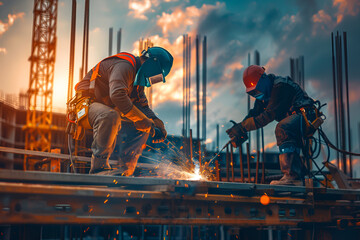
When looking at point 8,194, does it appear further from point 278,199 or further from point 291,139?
point 291,139

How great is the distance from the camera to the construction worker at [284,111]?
4258mm

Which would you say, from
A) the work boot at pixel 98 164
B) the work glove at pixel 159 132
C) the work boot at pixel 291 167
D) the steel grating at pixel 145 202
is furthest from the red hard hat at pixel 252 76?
the work boot at pixel 98 164

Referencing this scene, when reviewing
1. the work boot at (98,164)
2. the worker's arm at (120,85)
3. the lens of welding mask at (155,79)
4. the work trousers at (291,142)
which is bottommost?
the work boot at (98,164)

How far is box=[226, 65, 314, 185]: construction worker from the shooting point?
14.0ft

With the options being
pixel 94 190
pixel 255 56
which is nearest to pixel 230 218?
pixel 94 190

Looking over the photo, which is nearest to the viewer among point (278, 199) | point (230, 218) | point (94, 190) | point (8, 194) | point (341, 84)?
point (8, 194)

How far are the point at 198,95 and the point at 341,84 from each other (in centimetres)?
393

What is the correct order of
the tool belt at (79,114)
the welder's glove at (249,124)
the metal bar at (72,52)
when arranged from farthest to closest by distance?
the metal bar at (72,52), the welder's glove at (249,124), the tool belt at (79,114)

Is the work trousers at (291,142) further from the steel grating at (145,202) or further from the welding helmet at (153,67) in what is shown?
the welding helmet at (153,67)

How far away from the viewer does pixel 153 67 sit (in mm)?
3939

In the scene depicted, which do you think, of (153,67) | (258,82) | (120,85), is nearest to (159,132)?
(153,67)

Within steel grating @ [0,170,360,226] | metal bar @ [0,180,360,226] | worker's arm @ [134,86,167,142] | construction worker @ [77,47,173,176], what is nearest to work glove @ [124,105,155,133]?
construction worker @ [77,47,173,176]

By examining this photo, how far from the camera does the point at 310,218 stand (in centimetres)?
369

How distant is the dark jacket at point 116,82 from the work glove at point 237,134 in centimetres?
151
